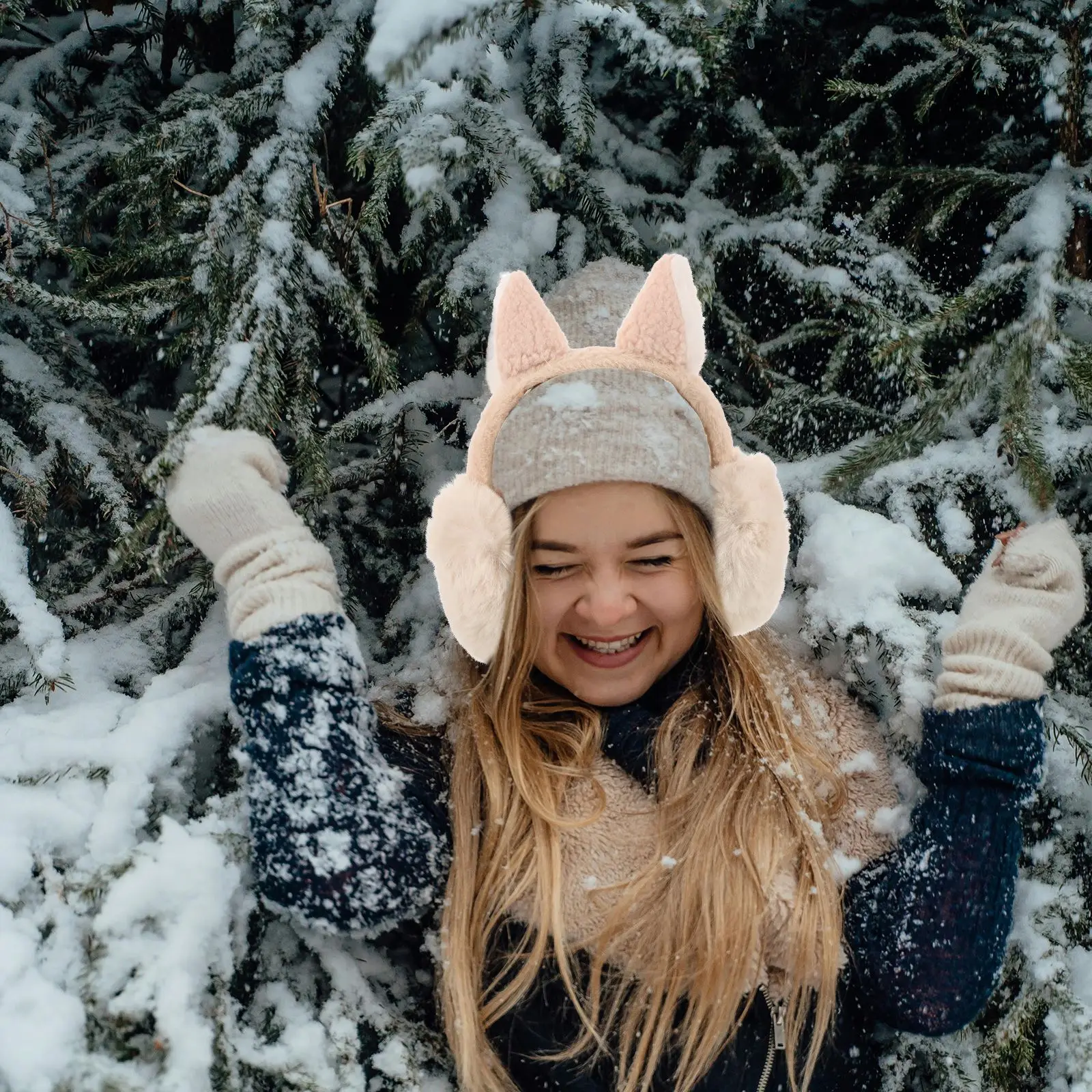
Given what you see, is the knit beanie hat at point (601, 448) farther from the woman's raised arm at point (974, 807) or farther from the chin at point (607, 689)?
the woman's raised arm at point (974, 807)

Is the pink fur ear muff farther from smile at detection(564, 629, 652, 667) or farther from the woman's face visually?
smile at detection(564, 629, 652, 667)

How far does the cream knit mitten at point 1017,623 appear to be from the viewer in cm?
158

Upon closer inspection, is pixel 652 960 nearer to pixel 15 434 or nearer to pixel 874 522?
pixel 874 522

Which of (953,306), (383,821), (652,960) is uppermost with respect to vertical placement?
(953,306)

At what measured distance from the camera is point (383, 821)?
5.41 ft

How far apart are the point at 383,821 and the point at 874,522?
43.3 inches

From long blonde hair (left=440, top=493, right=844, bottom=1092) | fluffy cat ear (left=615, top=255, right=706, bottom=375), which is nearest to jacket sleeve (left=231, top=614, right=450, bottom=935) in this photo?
long blonde hair (left=440, top=493, right=844, bottom=1092)

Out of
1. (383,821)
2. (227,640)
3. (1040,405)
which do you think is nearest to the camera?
(383,821)

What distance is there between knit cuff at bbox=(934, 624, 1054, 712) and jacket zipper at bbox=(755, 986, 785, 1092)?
0.63 metres

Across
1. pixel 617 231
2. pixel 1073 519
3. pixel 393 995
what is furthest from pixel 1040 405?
pixel 393 995

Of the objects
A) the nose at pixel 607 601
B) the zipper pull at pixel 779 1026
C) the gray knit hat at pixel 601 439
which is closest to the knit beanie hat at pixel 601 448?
the gray knit hat at pixel 601 439

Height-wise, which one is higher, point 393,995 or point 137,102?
point 137,102

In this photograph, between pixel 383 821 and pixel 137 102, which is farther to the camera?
pixel 137 102

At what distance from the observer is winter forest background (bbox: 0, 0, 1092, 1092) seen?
1476 mm
